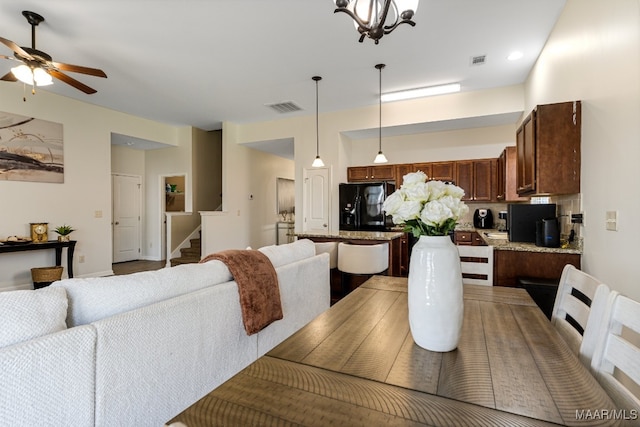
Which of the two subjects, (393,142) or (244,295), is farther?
(393,142)

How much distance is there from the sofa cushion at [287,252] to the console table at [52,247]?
13.2ft

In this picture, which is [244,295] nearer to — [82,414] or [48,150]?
[82,414]

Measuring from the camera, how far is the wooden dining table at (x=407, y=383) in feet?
2.20

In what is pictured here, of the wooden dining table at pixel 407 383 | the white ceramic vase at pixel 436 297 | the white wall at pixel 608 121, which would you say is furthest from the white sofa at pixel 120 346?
the white wall at pixel 608 121

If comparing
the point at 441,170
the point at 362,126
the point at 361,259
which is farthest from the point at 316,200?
the point at 361,259

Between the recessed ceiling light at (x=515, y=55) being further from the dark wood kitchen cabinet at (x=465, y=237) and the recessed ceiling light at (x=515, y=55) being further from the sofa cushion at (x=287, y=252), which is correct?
the sofa cushion at (x=287, y=252)

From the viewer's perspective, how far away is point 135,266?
6.57m

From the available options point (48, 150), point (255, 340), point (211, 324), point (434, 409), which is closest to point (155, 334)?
point (211, 324)

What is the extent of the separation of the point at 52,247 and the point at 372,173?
5221 mm

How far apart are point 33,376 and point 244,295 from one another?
949 millimetres

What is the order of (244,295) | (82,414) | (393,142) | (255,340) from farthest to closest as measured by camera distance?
(393,142) → (255,340) → (244,295) → (82,414)

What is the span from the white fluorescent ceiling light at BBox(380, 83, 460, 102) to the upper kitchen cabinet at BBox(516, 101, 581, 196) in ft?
6.60

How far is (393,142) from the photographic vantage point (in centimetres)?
618

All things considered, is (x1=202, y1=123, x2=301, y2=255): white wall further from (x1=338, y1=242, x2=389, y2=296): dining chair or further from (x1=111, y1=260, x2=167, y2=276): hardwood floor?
(x1=338, y1=242, x2=389, y2=296): dining chair
